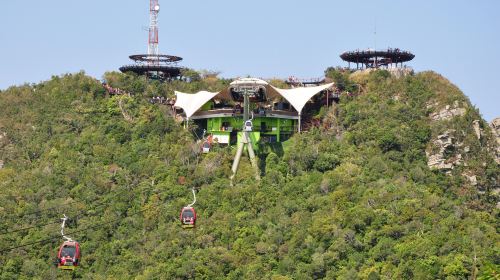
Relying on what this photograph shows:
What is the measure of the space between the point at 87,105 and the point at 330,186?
2311 cm

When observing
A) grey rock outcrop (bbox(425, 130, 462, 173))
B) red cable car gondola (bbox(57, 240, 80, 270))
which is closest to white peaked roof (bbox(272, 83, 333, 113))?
grey rock outcrop (bbox(425, 130, 462, 173))

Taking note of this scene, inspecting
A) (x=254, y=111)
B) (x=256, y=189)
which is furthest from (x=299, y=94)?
(x=256, y=189)

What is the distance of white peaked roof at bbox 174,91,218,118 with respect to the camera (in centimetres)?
7607

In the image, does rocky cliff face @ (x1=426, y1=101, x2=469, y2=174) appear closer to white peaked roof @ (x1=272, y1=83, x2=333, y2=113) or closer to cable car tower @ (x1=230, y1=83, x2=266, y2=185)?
white peaked roof @ (x1=272, y1=83, x2=333, y2=113)

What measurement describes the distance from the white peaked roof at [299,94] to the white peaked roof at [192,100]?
516 cm

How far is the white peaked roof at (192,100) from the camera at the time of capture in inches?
2995

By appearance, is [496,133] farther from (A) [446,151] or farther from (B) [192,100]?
(B) [192,100]

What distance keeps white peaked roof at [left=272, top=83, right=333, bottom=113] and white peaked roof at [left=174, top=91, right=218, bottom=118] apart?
5158mm

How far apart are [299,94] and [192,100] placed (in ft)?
26.4

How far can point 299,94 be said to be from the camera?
7619 centimetres

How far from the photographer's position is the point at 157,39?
85.5 metres

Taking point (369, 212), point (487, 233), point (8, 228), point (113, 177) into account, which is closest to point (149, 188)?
point (113, 177)

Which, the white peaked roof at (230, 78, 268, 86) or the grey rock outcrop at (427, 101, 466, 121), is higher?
the white peaked roof at (230, 78, 268, 86)

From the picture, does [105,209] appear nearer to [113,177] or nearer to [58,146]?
[113,177]
